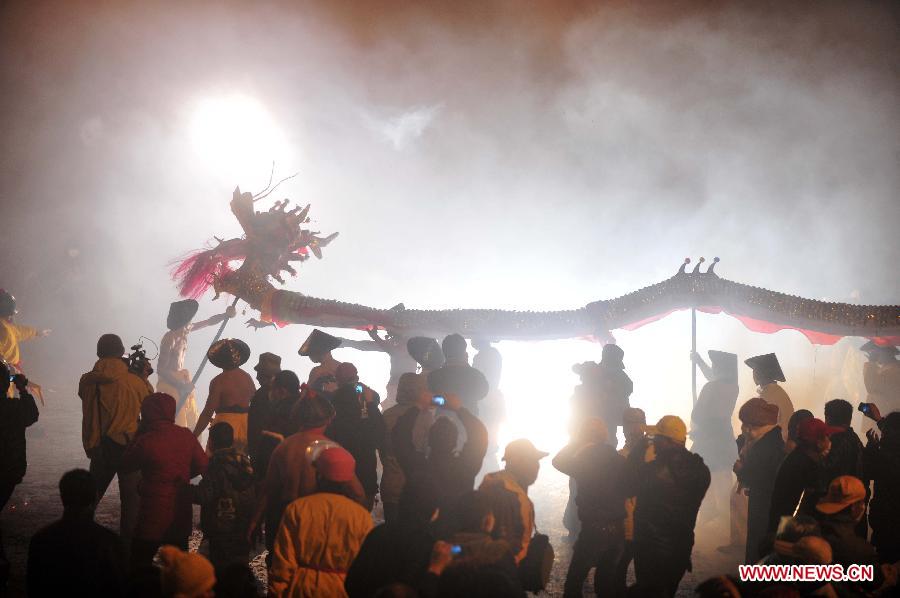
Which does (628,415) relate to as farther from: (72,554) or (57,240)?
(57,240)

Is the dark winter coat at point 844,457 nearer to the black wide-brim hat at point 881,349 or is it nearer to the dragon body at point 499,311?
the dragon body at point 499,311

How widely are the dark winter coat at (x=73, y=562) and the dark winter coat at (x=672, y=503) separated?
10.8ft

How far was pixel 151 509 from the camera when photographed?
189 inches

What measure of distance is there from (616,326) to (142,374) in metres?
6.37

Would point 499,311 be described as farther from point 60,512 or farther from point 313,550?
point 313,550

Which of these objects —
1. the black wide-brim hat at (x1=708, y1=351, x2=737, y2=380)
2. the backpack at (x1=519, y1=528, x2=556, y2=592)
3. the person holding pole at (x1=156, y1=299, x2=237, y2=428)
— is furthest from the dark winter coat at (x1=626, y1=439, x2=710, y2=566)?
the person holding pole at (x1=156, y1=299, x2=237, y2=428)

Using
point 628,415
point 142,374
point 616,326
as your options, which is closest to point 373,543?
point 628,415

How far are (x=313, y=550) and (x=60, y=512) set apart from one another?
526 centimetres

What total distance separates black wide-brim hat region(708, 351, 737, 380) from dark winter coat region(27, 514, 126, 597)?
7.05m

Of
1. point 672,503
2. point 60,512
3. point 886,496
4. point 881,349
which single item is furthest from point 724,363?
point 60,512

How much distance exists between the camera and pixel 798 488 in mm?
4871

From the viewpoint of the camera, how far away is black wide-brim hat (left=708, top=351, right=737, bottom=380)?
848 cm

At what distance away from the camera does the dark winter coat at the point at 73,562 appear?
3.54 meters

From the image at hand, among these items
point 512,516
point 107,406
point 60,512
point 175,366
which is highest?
point 175,366
